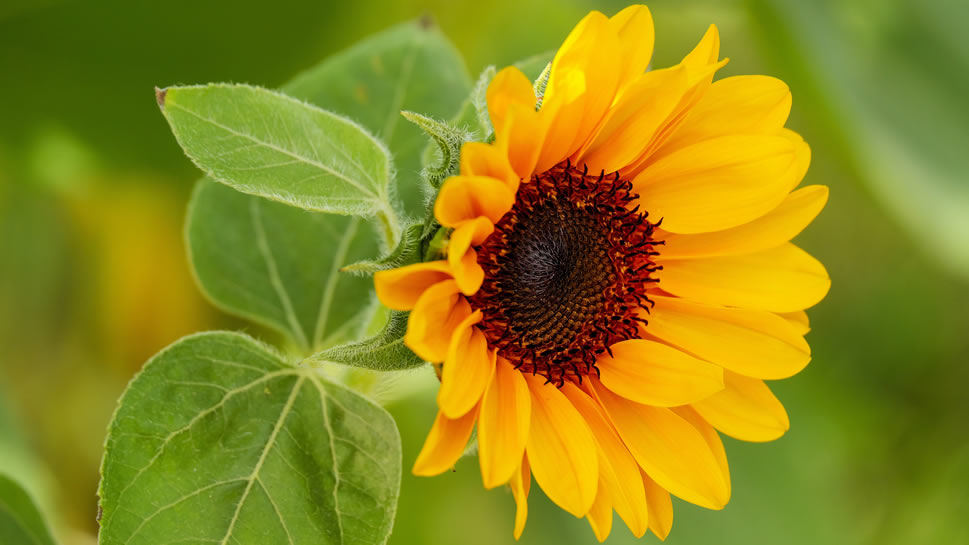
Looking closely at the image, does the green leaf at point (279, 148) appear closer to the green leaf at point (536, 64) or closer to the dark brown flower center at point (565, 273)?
the dark brown flower center at point (565, 273)

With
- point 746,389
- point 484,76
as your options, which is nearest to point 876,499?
point 746,389

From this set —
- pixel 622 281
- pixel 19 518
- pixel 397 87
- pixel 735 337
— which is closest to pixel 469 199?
pixel 622 281

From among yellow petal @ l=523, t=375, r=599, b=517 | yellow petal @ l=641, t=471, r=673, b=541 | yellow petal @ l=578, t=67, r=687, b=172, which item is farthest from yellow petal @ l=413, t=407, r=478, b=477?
yellow petal @ l=578, t=67, r=687, b=172

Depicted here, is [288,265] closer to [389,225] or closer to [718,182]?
[389,225]

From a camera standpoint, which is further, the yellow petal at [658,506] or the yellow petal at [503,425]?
the yellow petal at [658,506]

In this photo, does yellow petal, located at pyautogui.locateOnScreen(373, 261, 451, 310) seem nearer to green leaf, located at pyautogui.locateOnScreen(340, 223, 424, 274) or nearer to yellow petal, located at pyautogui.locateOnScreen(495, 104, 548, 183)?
green leaf, located at pyautogui.locateOnScreen(340, 223, 424, 274)

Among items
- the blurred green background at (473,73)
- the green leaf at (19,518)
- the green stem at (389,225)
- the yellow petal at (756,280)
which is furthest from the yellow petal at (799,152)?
the green leaf at (19,518)
